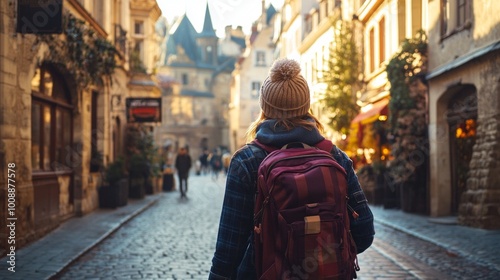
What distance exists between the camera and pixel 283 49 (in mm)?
53750

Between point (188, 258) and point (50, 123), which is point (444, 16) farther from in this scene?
point (188, 258)

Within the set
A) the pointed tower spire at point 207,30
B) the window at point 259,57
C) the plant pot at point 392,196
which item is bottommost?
the plant pot at point 392,196

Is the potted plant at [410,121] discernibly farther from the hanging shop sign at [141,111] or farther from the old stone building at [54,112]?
the hanging shop sign at [141,111]

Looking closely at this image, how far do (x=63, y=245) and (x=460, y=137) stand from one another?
9.39m

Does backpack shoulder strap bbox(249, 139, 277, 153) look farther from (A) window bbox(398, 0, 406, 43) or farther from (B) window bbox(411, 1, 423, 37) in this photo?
(A) window bbox(398, 0, 406, 43)

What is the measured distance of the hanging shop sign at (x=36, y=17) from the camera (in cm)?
967

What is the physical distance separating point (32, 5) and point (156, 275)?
14.3ft

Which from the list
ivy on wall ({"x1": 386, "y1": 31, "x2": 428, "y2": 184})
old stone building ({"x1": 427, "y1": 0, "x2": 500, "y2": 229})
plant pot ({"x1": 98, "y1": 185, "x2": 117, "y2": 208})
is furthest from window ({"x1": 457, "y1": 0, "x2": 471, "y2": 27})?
plant pot ({"x1": 98, "y1": 185, "x2": 117, "y2": 208})

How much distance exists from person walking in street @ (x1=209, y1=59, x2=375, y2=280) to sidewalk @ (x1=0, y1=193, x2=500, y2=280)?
5276 millimetres

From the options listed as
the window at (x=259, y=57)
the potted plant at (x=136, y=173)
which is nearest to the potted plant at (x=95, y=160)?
the potted plant at (x=136, y=173)

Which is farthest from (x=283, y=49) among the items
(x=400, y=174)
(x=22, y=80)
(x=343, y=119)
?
(x=22, y=80)

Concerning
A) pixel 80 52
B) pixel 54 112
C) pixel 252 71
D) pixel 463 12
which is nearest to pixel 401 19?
pixel 463 12

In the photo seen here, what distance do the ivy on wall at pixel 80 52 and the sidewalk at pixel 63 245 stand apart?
296cm

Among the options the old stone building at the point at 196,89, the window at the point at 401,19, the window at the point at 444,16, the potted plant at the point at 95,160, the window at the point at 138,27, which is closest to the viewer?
the window at the point at 444,16
